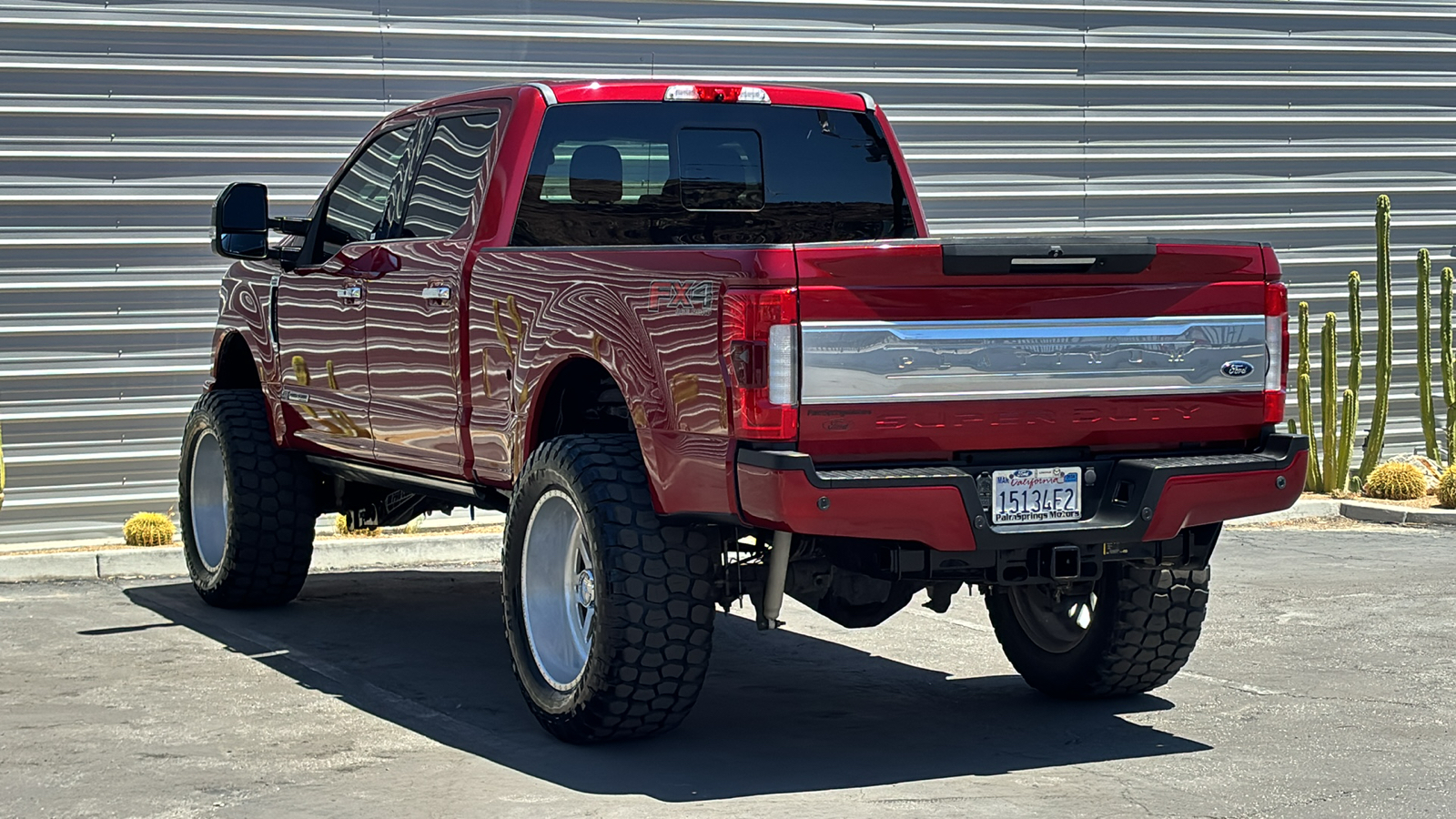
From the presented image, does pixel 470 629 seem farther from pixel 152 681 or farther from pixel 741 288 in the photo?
pixel 741 288

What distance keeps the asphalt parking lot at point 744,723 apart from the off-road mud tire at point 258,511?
0.15 metres

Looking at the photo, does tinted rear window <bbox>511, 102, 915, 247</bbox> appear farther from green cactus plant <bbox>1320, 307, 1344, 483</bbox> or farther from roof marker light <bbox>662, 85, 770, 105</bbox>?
green cactus plant <bbox>1320, 307, 1344, 483</bbox>

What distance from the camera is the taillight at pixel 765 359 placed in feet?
17.3

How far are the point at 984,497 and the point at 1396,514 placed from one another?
771 centimetres

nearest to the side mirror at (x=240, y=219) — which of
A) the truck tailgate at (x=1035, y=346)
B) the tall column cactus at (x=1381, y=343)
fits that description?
the truck tailgate at (x=1035, y=346)

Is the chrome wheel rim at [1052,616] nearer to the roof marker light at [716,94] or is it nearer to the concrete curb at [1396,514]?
the roof marker light at [716,94]

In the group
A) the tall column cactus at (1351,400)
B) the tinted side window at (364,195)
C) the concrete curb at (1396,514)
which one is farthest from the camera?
the tall column cactus at (1351,400)

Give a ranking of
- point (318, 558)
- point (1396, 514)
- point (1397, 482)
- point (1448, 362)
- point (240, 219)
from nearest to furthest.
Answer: point (240, 219)
point (318, 558)
point (1396, 514)
point (1397, 482)
point (1448, 362)

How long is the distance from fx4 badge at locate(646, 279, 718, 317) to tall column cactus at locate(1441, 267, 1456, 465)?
363 inches

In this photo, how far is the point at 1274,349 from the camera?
237 inches

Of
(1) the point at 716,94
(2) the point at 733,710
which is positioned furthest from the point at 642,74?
(2) the point at 733,710

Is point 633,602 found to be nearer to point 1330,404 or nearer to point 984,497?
point 984,497

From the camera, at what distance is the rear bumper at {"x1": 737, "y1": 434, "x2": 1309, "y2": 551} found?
528 centimetres

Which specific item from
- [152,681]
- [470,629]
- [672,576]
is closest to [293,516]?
[470,629]
